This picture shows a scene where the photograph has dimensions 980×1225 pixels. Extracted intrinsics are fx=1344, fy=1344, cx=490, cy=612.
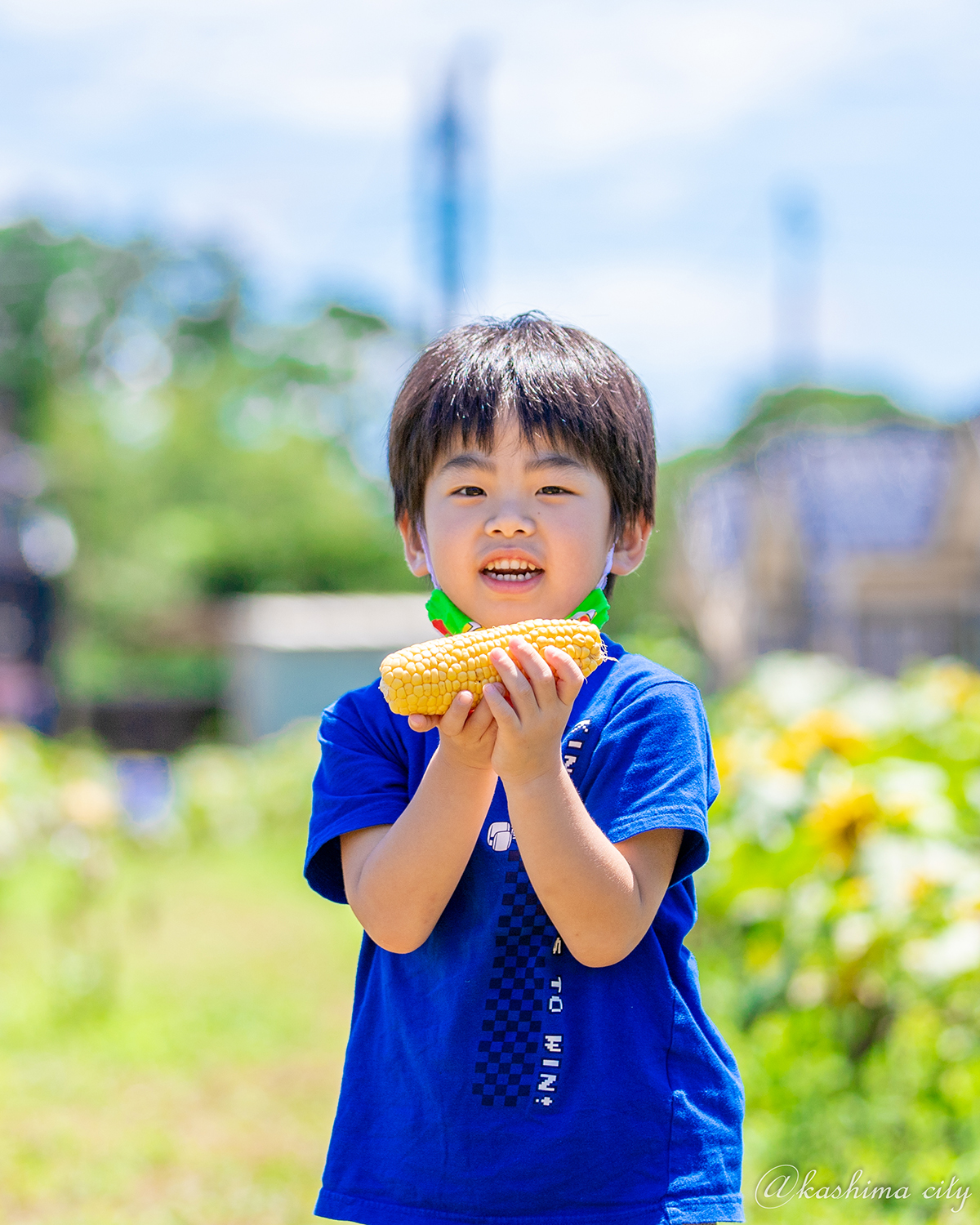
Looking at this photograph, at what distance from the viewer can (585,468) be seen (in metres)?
1.47

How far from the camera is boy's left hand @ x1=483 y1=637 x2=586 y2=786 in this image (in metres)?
1.28

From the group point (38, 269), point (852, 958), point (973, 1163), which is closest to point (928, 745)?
point (852, 958)

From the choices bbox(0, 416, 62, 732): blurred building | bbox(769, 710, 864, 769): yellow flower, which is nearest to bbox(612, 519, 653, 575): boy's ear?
bbox(769, 710, 864, 769): yellow flower

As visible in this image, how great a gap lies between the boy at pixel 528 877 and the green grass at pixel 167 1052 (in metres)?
2.13

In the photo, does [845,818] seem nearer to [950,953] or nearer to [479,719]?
[950,953]

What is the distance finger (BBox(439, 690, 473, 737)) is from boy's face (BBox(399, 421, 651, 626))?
18cm

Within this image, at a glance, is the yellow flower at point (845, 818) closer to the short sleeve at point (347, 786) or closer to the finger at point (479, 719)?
the short sleeve at point (347, 786)

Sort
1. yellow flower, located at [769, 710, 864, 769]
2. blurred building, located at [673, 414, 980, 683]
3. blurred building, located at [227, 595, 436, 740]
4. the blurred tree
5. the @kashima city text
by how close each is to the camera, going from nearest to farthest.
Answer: the @kashima city text < yellow flower, located at [769, 710, 864, 769] < the blurred tree < blurred building, located at [673, 414, 980, 683] < blurred building, located at [227, 595, 436, 740]

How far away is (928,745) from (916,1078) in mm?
1244

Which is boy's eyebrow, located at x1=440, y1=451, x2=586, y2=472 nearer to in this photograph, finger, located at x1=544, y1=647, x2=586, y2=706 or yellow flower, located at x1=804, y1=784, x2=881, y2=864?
finger, located at x1=544, y1=647, x2=586, y2=706

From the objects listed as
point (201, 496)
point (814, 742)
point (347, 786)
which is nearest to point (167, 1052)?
point (814, 742)

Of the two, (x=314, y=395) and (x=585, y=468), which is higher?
(x=314, y=395)

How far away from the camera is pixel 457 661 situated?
4.23ft

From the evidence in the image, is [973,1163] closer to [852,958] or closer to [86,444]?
[852,958]
